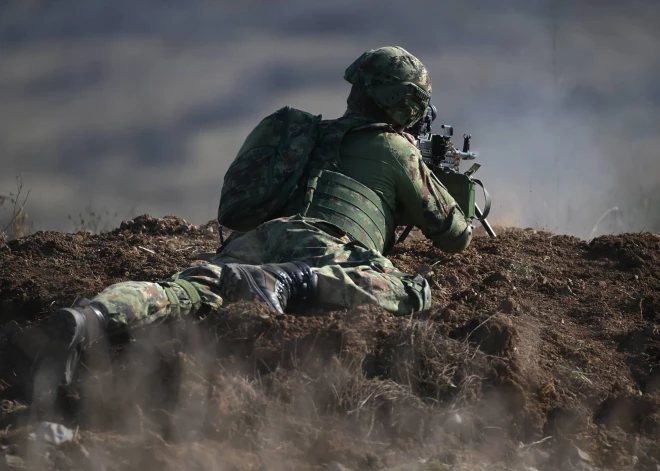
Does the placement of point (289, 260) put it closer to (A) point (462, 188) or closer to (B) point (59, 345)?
(B) point (59, 345)

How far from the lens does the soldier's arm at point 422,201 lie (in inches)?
213

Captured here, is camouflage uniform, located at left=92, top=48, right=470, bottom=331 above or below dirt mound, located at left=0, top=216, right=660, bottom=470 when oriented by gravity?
above

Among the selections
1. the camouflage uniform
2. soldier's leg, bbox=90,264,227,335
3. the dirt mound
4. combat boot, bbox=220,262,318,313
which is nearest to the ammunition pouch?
the camouflage uniform

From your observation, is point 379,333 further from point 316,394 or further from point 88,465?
point 88,465

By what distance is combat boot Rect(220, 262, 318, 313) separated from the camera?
443 cm

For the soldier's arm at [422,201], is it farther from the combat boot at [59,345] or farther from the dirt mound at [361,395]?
the combat boot at [59,345]

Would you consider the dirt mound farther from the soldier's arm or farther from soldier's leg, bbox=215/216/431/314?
the soldier's arm

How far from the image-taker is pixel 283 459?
3631 millimetres

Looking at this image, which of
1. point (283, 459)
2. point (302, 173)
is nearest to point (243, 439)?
point (283, 459)


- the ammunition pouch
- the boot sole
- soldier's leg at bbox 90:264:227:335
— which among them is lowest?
the boot sole

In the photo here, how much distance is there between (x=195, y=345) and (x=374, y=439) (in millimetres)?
774

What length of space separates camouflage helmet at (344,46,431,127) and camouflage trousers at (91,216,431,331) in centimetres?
86

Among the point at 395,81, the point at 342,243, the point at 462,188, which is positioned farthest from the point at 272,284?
the point at 462,188

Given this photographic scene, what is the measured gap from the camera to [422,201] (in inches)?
214
